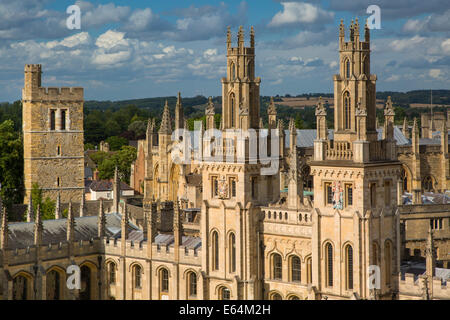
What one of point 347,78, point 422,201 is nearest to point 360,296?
point 347,78

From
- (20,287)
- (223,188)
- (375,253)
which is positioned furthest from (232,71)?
(20,287)

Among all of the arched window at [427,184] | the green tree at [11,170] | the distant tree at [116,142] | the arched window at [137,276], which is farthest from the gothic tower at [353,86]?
the distant tree at [116,142]

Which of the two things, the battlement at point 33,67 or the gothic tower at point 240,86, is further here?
the battlement at point 33,67

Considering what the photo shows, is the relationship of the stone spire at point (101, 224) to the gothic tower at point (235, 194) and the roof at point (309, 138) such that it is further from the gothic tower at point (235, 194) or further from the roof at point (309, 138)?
the roof at point (309, 138)

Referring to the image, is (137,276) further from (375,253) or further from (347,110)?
(347,110)

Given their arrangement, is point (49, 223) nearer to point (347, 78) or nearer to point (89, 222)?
point (89, 222)

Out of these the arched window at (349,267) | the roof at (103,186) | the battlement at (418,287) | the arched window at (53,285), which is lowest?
the arched window at (53,285)

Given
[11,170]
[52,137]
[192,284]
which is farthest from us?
[11,170]
